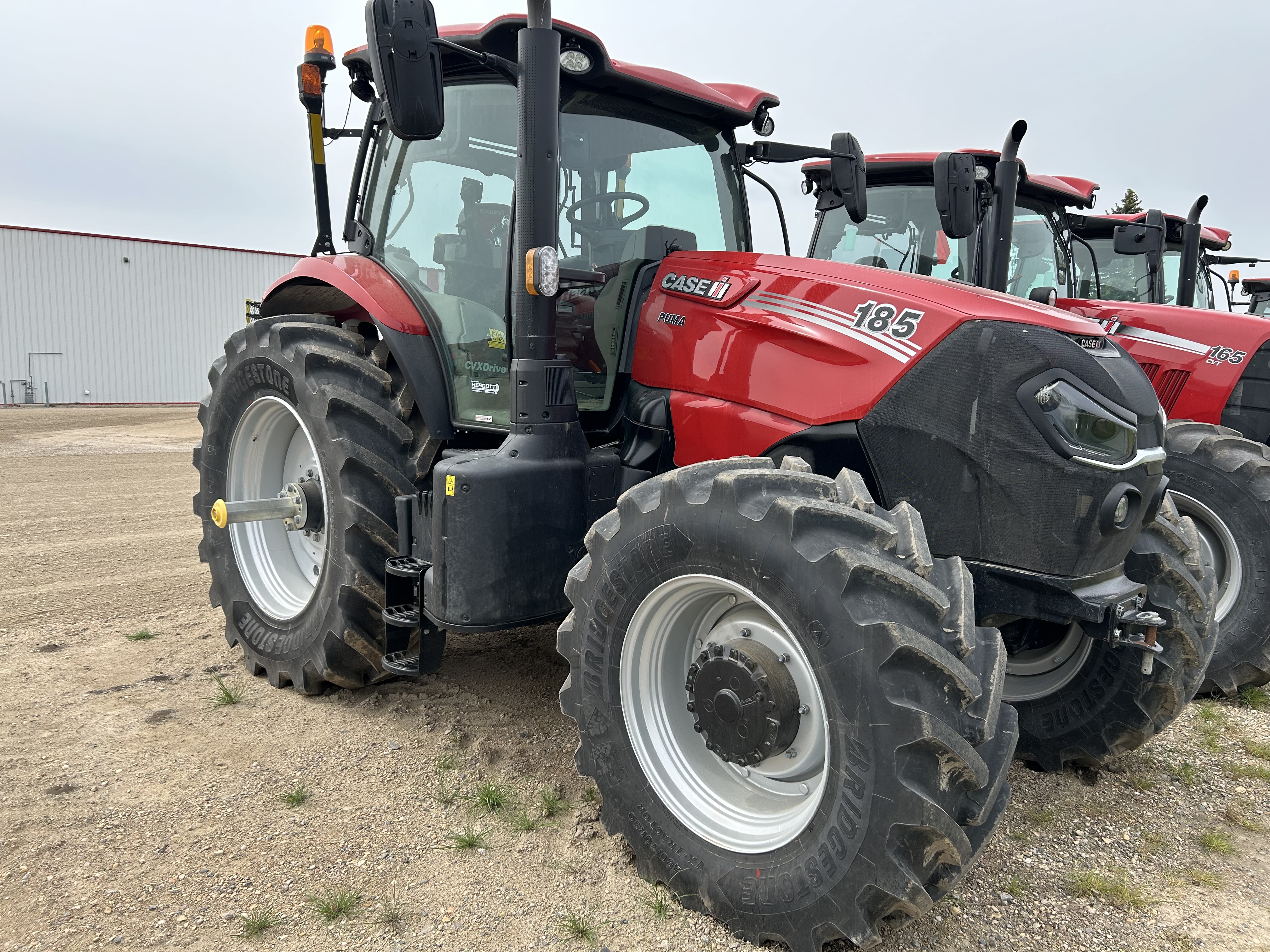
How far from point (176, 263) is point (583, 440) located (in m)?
22.5

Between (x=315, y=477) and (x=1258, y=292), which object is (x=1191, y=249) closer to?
(x=315, y=477)

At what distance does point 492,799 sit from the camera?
2.84 metres

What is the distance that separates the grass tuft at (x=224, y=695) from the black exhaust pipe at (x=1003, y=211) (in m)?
3.89

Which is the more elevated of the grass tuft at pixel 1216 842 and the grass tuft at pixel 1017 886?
the grass tuft at pixel 1017 886

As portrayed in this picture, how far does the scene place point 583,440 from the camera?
302cm

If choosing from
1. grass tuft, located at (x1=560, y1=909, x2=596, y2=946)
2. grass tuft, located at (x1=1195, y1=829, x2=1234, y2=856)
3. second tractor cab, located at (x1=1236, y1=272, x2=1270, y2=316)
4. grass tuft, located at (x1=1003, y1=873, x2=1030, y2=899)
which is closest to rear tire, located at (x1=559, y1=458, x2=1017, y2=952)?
grass tuft, located at (x1=560, y1=909, x2=596, y2=946)

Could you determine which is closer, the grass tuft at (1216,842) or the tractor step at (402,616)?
the grass tuft at (1216,842)

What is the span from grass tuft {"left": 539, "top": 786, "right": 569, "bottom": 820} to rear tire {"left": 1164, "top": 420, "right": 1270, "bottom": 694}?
122 inches

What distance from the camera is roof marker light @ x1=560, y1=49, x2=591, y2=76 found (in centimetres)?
301

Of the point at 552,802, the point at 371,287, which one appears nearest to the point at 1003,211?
the point at 371,287

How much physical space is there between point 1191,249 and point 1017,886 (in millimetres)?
5329

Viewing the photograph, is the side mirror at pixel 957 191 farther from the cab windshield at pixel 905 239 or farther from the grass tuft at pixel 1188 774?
the grass tuft at pixel 1188 774

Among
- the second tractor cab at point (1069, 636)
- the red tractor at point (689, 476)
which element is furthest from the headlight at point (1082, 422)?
the second tractor cab at point (1069, 636)

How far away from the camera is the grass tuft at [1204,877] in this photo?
261cm
